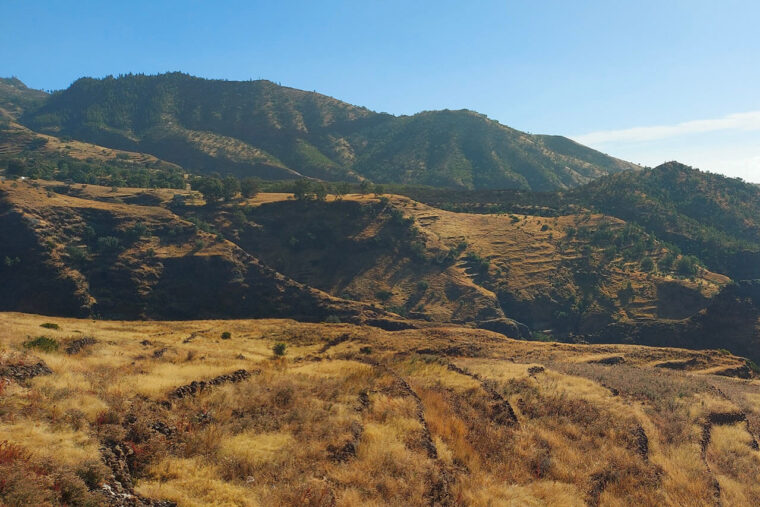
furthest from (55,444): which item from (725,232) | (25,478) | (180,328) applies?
(725,232)

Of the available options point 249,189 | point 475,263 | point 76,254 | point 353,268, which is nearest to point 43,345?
point 76,254

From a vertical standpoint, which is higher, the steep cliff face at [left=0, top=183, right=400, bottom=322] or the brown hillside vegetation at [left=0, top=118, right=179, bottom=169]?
the brown hillside vegetation at [left=0, top=118, right=179, bottom=169]

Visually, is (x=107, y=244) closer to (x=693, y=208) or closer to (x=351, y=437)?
(x=351, y=437)

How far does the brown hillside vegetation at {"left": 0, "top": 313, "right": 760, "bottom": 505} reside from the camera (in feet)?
30.3

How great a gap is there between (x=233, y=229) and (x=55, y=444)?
7614cm

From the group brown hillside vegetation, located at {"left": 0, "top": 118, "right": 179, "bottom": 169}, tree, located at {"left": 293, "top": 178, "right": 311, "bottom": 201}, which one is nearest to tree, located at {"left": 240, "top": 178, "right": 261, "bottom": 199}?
tree, located at {"left": 293, "top": 178, "right": 311, "bottom": 201}

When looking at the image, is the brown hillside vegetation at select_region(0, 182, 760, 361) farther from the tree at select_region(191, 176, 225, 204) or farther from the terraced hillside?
the tree at select_region(191, 176, 225, 204)

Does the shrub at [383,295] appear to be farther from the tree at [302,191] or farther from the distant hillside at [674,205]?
the distant hillside at [674,205]

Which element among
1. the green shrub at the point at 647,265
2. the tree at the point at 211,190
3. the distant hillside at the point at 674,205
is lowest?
the green shrub at the point at 647,265

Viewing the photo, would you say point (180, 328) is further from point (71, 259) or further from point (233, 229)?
point (233, 229)

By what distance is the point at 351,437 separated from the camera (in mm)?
12289

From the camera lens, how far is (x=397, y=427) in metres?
13.4

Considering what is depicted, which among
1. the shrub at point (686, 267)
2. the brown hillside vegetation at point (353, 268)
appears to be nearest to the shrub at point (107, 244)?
the brown hillside vegetation at point (353, 268)

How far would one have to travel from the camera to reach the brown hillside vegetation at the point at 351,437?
925cm
